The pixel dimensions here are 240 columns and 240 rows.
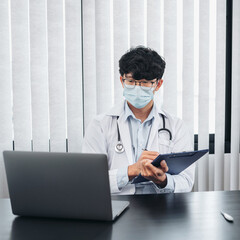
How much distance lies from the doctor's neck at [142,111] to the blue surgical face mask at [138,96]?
6cm

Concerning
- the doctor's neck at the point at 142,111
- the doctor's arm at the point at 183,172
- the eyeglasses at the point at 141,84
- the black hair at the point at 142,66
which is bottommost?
the doctor's arm at the point at 183,172

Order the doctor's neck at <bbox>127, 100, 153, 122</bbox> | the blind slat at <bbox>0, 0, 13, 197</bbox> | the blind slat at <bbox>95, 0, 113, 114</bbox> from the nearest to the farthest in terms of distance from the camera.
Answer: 1. the doctor's neck at <bbox>127, 100, 153, 122</bbox>
2. the blind slat at <bbox>0, 0, 13, 197</bbox>
3. the blind slat at <bbox>95, 0, 113, 114</bbox>

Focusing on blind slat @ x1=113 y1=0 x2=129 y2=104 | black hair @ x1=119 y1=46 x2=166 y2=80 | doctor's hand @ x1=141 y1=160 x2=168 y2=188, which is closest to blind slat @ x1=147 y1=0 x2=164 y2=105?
blind slat @ x1=113 y1=0 x2=129 y2=104

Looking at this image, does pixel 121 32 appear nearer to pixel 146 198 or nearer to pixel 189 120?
pixel 189 120

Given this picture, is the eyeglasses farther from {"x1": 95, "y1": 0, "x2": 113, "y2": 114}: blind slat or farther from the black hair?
{"x1": 95, "y1": 0, "x2": 113, "y2": 114}: blind slat

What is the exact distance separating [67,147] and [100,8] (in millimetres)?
1019

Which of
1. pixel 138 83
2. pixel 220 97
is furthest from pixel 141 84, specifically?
pixel 220 97

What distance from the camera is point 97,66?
2.23m

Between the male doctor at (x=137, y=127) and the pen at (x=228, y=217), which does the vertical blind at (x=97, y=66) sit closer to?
the male doctor at (x=137, y=127)

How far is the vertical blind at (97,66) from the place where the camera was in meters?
2.13

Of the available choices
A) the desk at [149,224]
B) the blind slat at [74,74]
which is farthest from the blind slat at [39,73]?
the desk at [149,224]

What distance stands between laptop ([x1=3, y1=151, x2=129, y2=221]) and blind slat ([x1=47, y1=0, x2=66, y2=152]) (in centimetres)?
115

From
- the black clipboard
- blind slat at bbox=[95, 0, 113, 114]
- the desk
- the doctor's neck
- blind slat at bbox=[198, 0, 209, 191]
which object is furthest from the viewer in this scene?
blind slat at bbox=[198, 0, 209, 191]

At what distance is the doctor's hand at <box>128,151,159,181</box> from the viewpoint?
138cm
